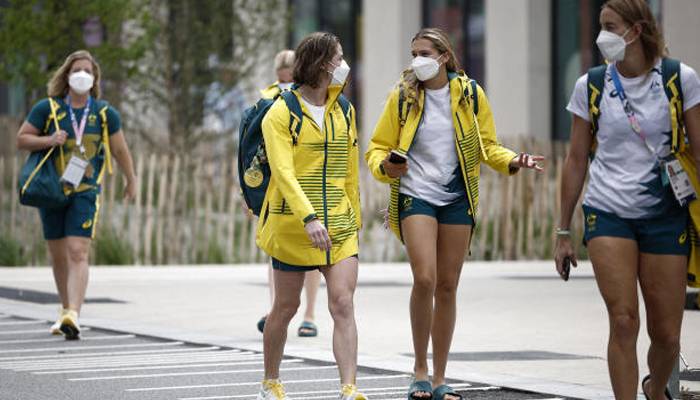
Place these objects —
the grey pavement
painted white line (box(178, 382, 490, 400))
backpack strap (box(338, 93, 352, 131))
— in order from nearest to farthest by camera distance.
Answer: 1. backpack strap (box(338, 93, 352, 131))
2. painted white line (box(178, 382, 490, 400))
3. the grey pavement

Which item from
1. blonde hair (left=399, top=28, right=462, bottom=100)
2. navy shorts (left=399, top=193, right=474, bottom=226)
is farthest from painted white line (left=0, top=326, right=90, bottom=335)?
blonde hair (left=399, top=28, right=462, bottom=100)

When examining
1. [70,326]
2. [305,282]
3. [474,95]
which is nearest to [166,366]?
[70,326]

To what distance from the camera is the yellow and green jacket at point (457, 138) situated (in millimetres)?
7957

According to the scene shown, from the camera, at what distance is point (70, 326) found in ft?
35.6

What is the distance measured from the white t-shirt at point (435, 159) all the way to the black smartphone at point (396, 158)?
0.33 meters

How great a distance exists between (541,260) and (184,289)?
563cm

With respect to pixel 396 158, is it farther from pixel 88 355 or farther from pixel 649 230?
pixel 88 355

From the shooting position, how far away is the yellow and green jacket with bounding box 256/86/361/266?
7.38 m

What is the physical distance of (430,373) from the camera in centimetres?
912

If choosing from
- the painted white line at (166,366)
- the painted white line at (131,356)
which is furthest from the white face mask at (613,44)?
the painted white line at (131,356)

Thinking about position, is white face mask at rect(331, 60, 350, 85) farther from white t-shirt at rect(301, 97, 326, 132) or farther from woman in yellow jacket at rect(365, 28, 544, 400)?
woman in yellow jacket at rect(365, 28, 544, 400)

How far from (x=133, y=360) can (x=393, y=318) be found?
307 cm

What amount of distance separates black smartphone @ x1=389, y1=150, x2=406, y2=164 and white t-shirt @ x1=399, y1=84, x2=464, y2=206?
326mm

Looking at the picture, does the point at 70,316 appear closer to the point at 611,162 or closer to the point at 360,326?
A: the point at 360,326
